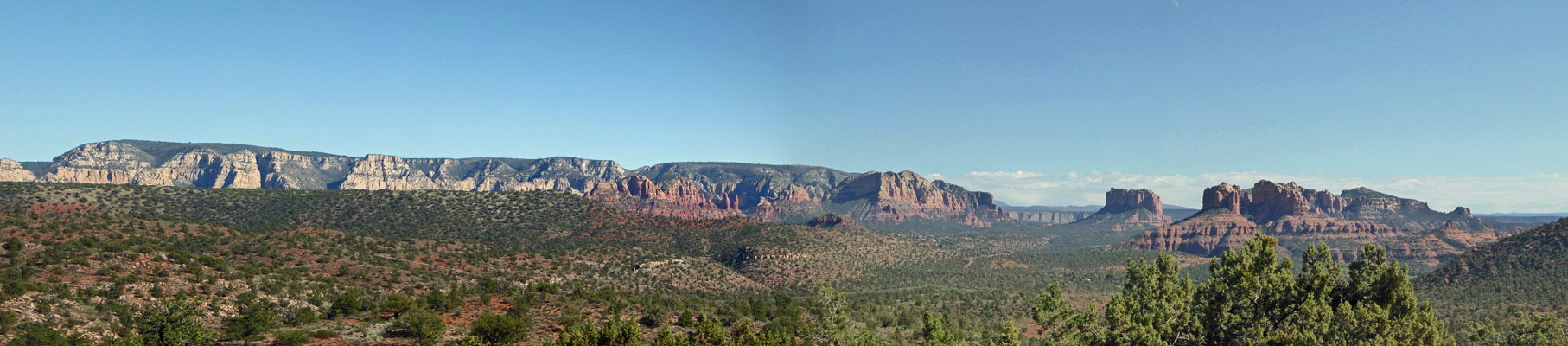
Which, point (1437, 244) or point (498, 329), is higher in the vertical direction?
point (1437, 244)

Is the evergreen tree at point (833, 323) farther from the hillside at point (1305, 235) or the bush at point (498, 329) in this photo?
the hillside at point (1305, 235)

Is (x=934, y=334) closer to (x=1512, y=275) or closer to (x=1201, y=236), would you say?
(x=1512, y=275)

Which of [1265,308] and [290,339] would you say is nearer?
[290,339]

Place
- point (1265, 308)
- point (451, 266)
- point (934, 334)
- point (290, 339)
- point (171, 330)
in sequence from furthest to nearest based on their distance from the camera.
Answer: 1. point (451, 266)
2. point (934, 334)
3. point (1265, 308)
4. point (290, 339)
5. point (171, 330)

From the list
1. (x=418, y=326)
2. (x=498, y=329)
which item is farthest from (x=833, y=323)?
(x=418, y=326)

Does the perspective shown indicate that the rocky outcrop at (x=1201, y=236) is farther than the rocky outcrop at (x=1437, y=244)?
Yes

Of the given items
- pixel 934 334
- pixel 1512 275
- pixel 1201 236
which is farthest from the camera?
pixel 1201 236

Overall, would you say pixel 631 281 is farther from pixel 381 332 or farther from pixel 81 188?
pixel 81 188

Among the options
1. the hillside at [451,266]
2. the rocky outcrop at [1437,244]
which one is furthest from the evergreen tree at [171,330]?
the rocky outcrop at [1437,244]

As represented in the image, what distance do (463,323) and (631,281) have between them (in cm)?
3833

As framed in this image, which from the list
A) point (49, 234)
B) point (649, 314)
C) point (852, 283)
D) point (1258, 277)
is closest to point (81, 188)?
point (49, 234)

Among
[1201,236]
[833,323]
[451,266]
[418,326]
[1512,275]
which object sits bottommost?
[451,266]

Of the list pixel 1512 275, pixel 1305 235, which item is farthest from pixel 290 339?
pixel 1305 235

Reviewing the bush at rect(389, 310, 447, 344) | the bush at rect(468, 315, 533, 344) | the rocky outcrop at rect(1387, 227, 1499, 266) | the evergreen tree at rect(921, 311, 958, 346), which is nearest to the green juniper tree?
the evergreen tree at rect(921, 311, 958, 346)
